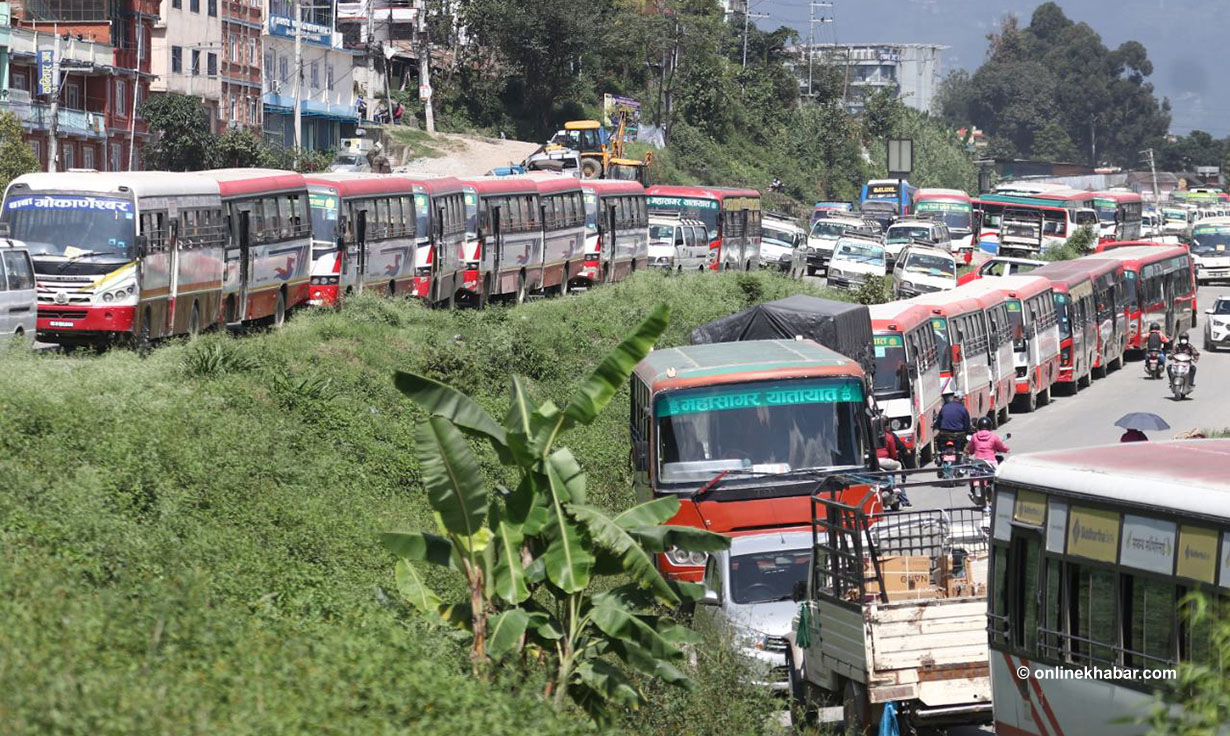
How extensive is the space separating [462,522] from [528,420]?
836mm

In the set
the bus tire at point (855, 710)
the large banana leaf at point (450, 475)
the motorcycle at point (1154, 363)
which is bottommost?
the motorcycle at point (1154, 363)

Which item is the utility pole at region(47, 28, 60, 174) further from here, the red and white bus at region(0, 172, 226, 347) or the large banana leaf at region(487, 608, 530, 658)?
the large banana leaf at region(487, 608, 530, 658)

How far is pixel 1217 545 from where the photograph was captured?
831 centimetres

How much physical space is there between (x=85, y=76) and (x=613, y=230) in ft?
66.9

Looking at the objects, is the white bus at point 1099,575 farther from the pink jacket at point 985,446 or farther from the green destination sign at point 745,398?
the pink jacket at point 985,446

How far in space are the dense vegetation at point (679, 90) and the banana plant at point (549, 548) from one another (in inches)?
2881

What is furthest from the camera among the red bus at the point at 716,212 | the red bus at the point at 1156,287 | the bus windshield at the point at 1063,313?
the red bus at the point at 716,212

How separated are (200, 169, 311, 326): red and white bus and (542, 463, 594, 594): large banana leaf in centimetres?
1804

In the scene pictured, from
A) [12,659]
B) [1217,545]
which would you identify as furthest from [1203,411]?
[12,659]

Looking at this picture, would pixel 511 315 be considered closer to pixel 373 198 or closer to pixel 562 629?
pixel 373 198

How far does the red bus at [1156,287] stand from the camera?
144 ft

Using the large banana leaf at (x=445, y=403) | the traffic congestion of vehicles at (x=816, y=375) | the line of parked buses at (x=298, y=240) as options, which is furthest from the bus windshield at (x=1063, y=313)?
the large banana leaf at (x=445, y=403)

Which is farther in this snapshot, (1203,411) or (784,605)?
(1203,411)

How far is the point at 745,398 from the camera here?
1641 cm
